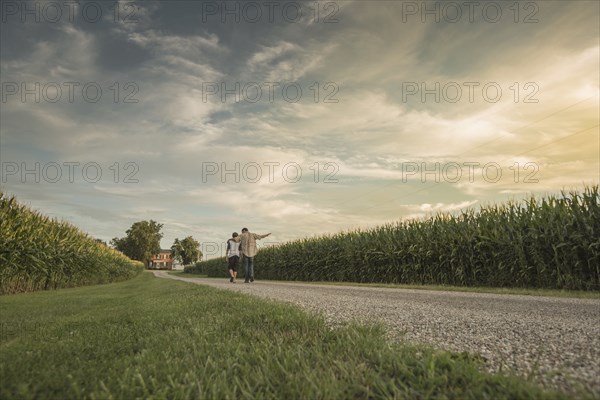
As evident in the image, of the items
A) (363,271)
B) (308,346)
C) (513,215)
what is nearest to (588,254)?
(513,215)

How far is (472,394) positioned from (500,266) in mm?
12737

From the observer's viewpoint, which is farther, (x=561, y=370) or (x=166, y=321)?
(x=166, y=321)

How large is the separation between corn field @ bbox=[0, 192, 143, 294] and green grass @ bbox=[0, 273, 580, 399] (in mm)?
11431

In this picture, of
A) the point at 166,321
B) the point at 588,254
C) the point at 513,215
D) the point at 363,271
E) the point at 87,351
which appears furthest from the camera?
the point at 363,271

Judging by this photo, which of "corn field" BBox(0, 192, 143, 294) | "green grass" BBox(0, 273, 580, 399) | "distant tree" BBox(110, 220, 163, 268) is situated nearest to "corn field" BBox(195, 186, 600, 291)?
"green grass" BBox(0, 273, 580, 399)

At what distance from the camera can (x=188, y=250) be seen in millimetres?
130125

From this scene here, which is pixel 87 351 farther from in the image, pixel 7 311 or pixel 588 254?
pixel 588 254

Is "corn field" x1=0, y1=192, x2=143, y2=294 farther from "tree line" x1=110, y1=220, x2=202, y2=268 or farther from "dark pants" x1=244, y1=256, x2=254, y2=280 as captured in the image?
"tree line" x1=110, y1=220, x2=202, y2=268

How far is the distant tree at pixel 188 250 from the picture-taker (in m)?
130

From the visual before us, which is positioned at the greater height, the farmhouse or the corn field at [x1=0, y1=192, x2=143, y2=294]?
the corn field at [x1=0, y1=192, x2=143, y2=294]

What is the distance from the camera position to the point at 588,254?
11.8m

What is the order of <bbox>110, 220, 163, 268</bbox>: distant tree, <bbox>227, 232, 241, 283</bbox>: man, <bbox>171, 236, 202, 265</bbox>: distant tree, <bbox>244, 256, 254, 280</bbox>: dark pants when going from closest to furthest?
<bbox>244, 256, 254, 280</bbox>: dark pants < <bbox>227, 232, 241, 283</bbox>: man < <bbox>110, 220, 163, 268</bbox>: distant tree < <bbox>171, 236, 202, 265</bbox>: distant tree

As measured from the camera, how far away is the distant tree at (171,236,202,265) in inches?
5098

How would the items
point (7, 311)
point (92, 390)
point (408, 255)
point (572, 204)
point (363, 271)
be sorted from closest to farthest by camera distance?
point (92, 390)
point (7, 311)
point (572, 204)
point (408, 255)
point (363, 271)
